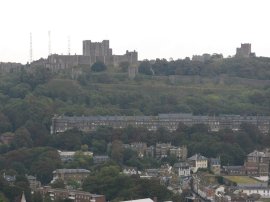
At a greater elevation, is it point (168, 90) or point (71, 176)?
point (168, 90)

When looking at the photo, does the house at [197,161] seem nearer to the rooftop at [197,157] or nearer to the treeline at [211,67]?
the rooftop at [197,157]

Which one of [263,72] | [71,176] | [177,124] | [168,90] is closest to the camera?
[71,176]

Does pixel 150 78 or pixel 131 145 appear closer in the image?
pixel 131 145

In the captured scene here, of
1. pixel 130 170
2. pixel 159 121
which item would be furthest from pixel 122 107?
pixel 130 170

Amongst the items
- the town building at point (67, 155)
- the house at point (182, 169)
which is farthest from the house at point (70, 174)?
the house at point (182, 169)

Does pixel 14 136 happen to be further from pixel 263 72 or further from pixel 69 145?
pixel 263 72

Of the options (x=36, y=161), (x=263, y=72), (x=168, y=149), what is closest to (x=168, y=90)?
(x=263, y=72)
